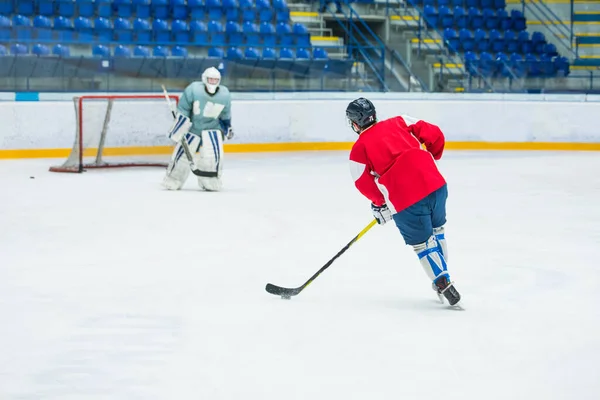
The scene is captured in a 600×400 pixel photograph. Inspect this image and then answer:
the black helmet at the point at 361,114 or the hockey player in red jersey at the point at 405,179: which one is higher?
the black helmet at the point at 361,114

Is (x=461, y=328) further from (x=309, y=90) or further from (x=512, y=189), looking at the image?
(x=309, y=90)

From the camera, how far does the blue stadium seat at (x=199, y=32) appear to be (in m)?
13.3

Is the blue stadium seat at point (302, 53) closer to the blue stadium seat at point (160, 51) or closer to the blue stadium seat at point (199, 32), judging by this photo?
the blue stadium seat at point (199, 32)

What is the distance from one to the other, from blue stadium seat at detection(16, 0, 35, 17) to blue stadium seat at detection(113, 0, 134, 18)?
1.14 m

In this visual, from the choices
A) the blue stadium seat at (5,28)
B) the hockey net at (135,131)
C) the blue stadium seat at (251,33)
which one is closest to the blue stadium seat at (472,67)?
the blue stadium seat at (251,33)

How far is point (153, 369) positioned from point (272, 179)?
6.32 meters

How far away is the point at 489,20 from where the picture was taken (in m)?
16.6

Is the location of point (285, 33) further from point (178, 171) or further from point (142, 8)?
point (178, 171)

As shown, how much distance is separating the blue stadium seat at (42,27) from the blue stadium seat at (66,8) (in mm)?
369

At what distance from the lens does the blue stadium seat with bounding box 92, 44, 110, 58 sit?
11508 mm

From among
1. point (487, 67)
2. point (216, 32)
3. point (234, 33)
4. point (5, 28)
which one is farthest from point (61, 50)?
point (487, 67)

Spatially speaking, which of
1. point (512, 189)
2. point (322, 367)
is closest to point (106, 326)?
point (322, 367)

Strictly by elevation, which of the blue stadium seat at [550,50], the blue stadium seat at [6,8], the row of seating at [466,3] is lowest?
the blue stadium seat at [550,50]

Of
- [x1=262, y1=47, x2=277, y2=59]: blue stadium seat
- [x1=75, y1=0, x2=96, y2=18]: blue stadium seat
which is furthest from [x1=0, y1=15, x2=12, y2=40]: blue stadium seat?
[x1=262, y1=47, x2=277, y2=59]: blue stadium seat
